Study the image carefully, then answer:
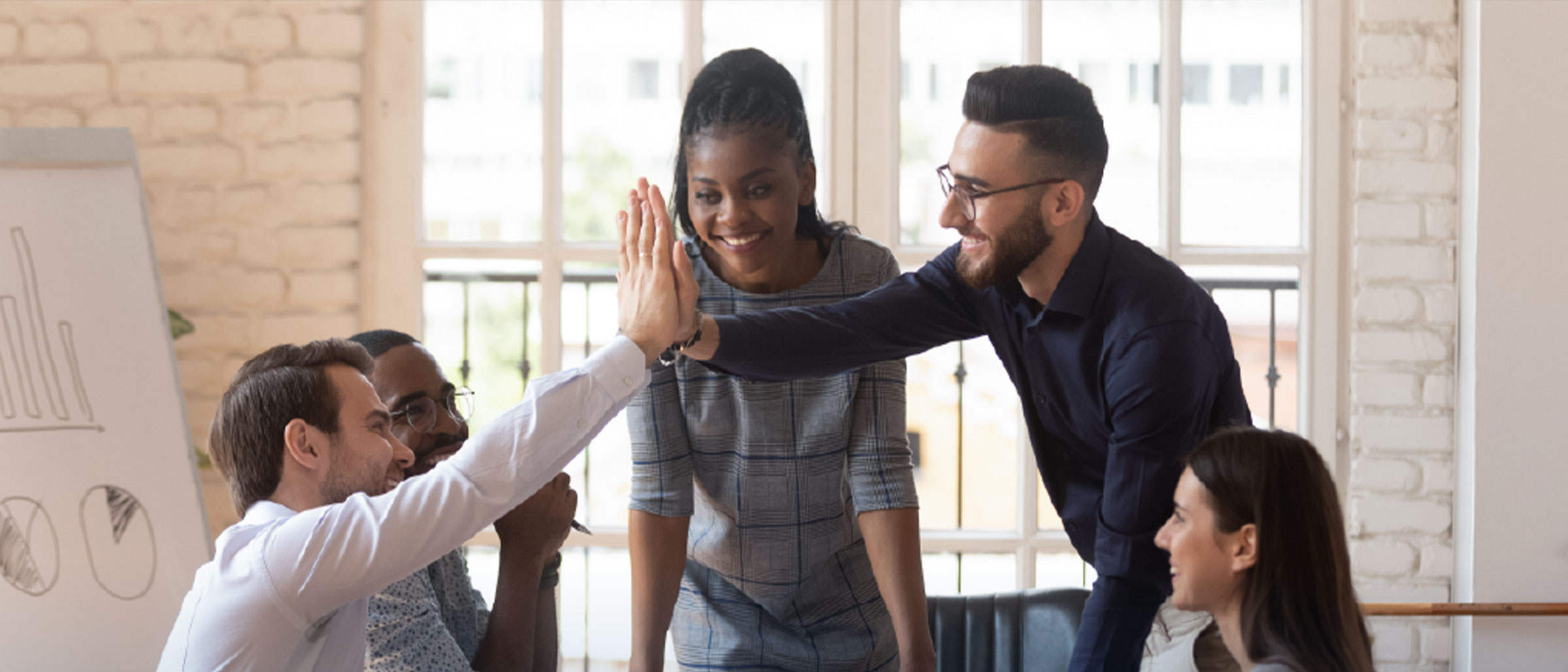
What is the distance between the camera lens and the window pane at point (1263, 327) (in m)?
3.09

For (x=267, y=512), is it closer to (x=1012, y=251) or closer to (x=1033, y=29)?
(x=1012, y=251)

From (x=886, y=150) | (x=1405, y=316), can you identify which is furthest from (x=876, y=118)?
(x=1405, y=316)

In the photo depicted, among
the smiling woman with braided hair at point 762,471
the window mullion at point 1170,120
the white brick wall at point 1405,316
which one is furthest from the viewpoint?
the window mullion at point 1170,120

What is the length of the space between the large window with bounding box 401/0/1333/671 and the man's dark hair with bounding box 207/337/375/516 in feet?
5.37

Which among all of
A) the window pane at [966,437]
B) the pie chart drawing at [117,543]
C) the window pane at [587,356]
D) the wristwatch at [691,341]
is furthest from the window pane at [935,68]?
the pie chart drawing at [117,543]

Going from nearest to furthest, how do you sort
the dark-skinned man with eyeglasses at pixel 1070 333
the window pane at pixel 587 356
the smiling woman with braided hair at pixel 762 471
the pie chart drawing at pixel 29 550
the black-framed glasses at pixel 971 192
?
1. the dark-skinned man with eyeglasses at pixel 1070 333
2. the black-framed glasses at pixel 971 192
3. the smiling woman with braided hair at pixel 762 471
4. the pie chart drawing at pixel 29 550
5. the window pane at pixel 587 356

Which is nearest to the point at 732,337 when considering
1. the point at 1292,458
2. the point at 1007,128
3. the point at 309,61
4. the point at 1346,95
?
the point at 1007,128

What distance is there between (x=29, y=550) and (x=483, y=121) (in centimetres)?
137

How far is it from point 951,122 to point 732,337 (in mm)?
1608

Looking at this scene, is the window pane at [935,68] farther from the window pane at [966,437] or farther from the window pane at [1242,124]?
the window pane at [1242,124]

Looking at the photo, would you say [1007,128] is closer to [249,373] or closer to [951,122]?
[249,373]

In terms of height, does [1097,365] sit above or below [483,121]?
below

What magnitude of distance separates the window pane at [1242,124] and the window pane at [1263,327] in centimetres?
9

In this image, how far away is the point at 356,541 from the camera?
129 centimetres
